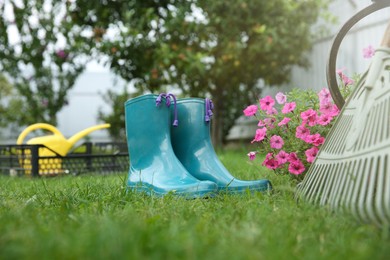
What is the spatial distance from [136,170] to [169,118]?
249 millimetres

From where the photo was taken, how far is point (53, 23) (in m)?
5.91

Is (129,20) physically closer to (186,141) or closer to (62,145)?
(62,145)

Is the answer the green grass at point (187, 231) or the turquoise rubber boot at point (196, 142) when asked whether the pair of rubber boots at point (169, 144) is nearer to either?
the turquoise rubber boot at point (196, 142)

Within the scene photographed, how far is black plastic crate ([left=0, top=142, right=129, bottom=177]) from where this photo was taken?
9.88 ft

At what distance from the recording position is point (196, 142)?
2.02 meters

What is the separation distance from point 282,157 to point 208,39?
11.7 ft

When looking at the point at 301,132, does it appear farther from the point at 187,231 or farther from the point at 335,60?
the point at 187,231

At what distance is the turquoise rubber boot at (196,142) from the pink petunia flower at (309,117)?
36 cm

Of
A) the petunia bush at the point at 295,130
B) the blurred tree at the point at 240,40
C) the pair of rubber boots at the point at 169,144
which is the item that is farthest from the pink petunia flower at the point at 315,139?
the blurred tree at the point at 240,40

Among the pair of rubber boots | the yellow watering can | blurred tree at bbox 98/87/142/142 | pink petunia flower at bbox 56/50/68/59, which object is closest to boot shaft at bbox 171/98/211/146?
the pair of rubber boots

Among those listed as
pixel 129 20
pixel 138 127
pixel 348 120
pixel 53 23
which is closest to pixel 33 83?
pixel 53 23

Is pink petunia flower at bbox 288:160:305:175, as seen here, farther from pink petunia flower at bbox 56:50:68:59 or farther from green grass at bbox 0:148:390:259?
pink petunia flower at bbox 56:50:68:59

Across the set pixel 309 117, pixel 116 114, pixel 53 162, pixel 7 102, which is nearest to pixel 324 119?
pixel 309 117

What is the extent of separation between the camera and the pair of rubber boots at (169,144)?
1.90 meters
